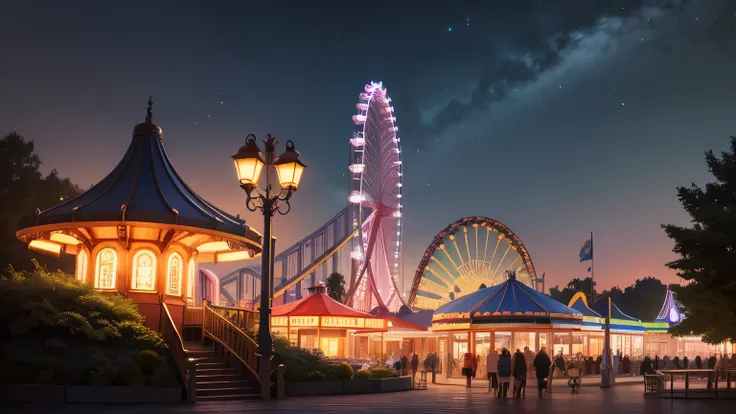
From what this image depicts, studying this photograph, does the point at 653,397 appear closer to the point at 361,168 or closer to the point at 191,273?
the point at 191,273

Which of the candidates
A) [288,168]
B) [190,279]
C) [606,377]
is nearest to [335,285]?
[606,377]

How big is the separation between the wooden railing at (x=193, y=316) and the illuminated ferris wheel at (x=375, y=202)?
35.2 meters

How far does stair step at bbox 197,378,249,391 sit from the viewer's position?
20.6 metres

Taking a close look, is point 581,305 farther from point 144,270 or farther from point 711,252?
point 144,270

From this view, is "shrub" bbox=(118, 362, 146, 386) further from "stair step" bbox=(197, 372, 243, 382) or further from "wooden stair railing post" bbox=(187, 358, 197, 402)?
"stair step" bbox=(197, 372, 243, 382)

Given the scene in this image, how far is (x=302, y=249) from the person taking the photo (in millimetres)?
88000

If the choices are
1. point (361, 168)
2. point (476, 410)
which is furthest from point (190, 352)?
point (361, 168)

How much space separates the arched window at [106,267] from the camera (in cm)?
2620

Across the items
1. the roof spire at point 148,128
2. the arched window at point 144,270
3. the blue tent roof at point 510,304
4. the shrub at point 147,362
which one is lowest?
the shrub at point 147,362

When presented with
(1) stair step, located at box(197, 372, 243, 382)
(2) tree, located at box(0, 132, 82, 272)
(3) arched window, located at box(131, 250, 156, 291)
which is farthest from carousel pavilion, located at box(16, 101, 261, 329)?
(2) tree, located at box(0, 132, 82, 272)

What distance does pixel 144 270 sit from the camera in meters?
26.3

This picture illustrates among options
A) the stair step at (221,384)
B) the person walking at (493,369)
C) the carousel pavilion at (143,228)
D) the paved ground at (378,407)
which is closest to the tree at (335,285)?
the carousel pavilion at (143,228)

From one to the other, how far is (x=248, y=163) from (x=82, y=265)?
11223 mm

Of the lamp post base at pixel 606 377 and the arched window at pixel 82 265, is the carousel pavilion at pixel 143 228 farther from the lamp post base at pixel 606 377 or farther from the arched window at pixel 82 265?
the lamp post base at pixel 606 377
